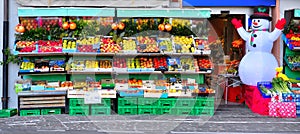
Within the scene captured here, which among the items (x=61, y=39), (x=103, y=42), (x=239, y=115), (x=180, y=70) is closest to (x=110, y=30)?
(x=103, y=42)

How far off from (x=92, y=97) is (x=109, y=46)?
4.01ft

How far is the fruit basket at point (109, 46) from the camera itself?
1071 centimetres

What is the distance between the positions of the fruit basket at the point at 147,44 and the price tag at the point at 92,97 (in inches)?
54.2

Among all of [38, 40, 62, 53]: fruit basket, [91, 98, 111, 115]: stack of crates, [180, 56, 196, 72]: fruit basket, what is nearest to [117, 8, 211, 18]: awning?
[180, 56, 196, 72]: fruit basket

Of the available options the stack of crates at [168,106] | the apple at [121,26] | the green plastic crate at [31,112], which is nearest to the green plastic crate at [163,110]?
the stack of crates at [168,106]

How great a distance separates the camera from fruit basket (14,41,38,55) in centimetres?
1049

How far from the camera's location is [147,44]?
10953 mm

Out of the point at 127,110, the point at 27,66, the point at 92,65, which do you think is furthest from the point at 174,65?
the point at 27,66

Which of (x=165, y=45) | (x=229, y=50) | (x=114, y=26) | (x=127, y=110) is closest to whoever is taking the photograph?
(x=127, y=110)

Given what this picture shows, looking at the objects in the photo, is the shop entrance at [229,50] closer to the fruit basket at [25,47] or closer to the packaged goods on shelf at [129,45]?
the packaged goods on shelf at [129,45]

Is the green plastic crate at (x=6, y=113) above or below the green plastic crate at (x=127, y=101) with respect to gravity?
below

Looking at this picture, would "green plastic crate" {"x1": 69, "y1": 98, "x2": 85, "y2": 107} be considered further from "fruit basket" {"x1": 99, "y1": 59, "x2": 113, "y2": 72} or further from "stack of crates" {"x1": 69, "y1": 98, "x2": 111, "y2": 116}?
"fruit basket" {"x1": 99, "y1": 59, "x2": 113, "y2": 72}

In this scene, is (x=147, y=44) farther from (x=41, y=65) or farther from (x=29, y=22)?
(x=29, y=22)

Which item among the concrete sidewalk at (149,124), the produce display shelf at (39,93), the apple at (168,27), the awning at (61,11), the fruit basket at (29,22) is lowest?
the concrete sidewalk at (149,124)
